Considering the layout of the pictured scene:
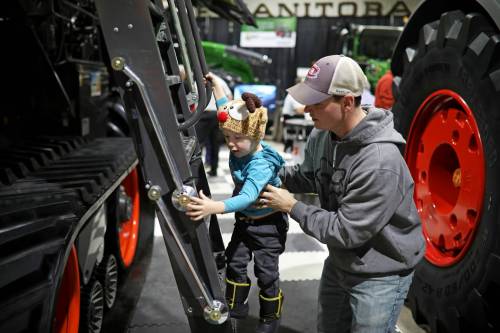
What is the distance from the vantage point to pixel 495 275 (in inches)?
72.2

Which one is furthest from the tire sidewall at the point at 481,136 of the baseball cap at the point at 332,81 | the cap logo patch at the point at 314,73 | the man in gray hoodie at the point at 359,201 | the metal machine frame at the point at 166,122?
the metal machine frame at the point at 166,122

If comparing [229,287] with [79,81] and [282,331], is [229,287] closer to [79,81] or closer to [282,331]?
[282,331]

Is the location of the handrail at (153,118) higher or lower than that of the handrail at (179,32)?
lower

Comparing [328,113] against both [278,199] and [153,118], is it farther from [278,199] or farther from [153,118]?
[153,118]

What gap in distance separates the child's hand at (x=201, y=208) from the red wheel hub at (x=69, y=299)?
0.55 metres

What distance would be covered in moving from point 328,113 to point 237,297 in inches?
43.6

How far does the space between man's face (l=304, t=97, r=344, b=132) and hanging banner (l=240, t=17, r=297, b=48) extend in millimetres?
11035

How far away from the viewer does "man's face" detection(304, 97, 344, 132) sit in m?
1.59

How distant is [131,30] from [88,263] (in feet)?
3.95

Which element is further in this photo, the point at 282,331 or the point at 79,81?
the point at 79,81

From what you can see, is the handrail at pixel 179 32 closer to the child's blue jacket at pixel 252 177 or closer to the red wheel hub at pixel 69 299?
the child's blue jacket at pixel 252 177

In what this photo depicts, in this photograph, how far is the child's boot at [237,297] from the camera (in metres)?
2.24

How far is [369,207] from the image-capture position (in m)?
1.53

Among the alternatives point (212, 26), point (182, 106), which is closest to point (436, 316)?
point (182, 106)
